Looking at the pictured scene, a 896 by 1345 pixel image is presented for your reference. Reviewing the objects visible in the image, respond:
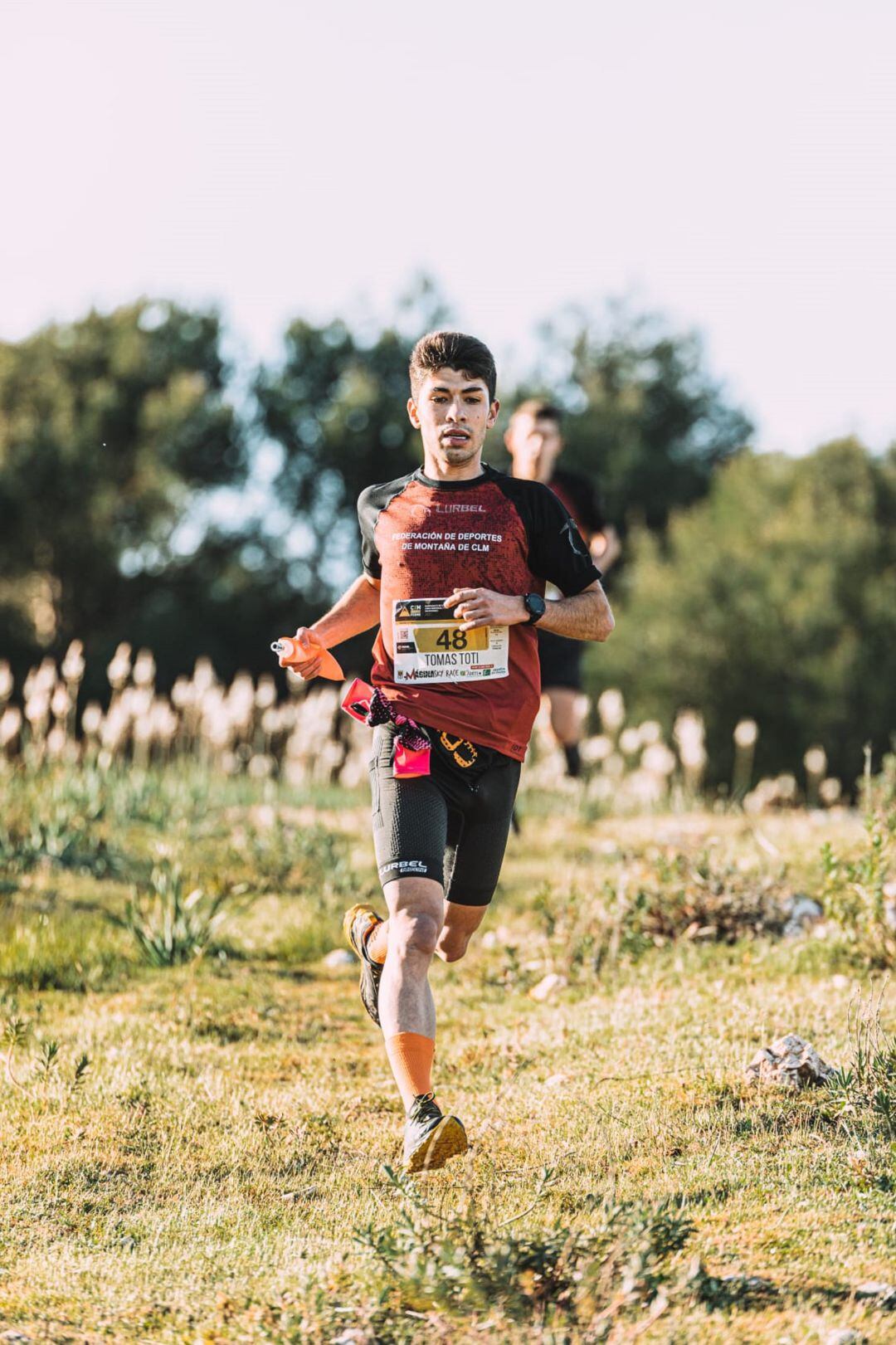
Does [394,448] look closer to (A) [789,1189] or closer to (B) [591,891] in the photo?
(B) [591,891]

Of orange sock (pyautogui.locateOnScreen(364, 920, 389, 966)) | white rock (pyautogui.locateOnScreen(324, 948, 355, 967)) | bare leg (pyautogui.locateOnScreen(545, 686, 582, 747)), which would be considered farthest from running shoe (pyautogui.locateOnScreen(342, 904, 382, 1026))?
bare leg (pyautogui.locateOnScreen(545, 686, 582, 747))

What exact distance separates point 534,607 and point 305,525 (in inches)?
1176

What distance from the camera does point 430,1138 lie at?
11.6ft

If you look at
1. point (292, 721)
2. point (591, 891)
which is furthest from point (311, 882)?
point (292, 721)

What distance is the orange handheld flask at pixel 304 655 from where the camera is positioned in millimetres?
4262

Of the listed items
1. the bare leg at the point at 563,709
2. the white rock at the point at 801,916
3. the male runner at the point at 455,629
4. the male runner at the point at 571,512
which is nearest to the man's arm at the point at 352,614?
the male runner at the point at 455,629

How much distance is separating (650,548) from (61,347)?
44.3 feet

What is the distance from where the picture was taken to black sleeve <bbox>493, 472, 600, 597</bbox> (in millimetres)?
4191

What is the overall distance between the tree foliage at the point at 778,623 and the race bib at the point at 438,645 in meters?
25.0

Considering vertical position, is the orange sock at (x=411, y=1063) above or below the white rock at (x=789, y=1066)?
above

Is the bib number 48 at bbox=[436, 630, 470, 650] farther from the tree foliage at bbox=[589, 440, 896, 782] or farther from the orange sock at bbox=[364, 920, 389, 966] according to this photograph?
the tree foliage at bbox=[589, 440, 896, 782]

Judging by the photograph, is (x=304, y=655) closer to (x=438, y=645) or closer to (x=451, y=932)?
(x=438, y=645)

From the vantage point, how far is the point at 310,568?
32719 mm

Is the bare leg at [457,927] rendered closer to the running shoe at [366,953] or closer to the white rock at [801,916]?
the running shoe at [366,953]
